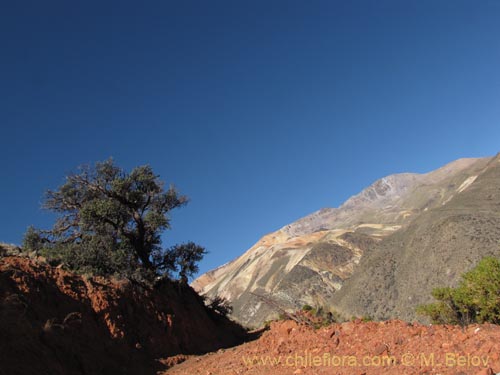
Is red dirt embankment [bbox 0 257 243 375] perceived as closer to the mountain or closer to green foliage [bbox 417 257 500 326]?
green foliage [bbox 417 257 500 326]

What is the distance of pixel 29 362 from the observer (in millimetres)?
8242

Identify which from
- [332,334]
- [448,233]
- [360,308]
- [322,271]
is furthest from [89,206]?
[322,271]

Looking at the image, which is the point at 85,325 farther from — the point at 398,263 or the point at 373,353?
the point at 398,263

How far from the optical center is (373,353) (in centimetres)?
895

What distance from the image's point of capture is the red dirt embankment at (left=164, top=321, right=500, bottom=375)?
24.6 ft

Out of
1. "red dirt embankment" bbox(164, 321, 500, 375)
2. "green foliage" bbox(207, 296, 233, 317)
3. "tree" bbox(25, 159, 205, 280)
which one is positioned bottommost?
"red dirt embankment" bbox(164, 321, 500, 375)

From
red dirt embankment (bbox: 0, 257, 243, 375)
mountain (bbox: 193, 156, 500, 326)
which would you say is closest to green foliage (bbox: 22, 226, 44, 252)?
red dirt embankment (bbox: 0, 257, 243, 375)

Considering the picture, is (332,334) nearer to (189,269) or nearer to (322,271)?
(189,269)

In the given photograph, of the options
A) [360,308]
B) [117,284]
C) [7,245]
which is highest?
[7,245]

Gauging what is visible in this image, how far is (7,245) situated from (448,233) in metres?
69.7

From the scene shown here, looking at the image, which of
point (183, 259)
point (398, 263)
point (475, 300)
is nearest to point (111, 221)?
point (183, 259)

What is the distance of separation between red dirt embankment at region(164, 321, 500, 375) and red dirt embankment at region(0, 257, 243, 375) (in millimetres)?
2370

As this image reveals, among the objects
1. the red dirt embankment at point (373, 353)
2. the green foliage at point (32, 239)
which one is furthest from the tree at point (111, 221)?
the red dirt embankment at point (373, 353)

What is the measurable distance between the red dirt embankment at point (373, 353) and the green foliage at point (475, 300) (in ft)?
48.9
